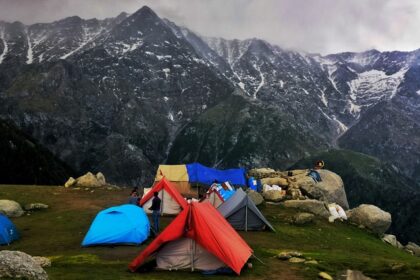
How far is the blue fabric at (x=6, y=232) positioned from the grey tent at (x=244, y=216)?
59.3 ft

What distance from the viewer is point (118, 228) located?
35000 millimetres

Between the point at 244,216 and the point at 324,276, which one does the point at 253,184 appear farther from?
the point at 324,276

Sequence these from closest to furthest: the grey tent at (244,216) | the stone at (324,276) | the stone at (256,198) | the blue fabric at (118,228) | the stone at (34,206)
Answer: the stone at (324,276) → the blue fabric at (118,228) → the grey tent at (244,216) → the stone at (34,206) → the stone at (256,198)

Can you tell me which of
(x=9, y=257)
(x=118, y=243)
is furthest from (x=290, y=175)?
(x=9, y=257)

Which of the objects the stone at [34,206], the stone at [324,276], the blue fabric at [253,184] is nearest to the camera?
the stone at [324,276]

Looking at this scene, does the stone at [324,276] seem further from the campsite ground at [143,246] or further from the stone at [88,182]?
the stone at [88,182]

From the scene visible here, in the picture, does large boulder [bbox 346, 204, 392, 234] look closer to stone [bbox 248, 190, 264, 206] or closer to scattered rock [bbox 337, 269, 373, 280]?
stone [bbox 248, 190, 264, 206]

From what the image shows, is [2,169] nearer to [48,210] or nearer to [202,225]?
[48,210]

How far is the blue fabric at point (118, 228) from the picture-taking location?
34353 mm

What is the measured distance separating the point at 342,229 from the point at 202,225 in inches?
1124

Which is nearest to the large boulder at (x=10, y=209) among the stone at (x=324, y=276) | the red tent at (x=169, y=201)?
the red tent at (x=169, y=201)

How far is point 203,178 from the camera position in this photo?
75750mm

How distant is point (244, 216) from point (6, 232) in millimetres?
20420

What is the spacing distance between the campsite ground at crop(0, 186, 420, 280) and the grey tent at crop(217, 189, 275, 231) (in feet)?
4.31
